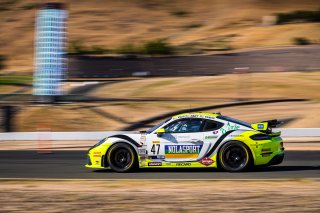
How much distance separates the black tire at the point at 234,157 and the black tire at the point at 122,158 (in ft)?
5.49

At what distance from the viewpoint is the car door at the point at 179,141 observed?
12.8 meters

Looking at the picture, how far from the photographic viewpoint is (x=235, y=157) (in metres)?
12.6

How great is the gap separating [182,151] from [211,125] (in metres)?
0.74

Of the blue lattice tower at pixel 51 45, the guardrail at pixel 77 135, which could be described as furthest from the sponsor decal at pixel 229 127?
the blue lattice tower at pixel 51 45

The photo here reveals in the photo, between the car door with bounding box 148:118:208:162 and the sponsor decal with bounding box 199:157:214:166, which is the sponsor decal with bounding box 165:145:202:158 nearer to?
the car door with bounding box 148:118:208:162

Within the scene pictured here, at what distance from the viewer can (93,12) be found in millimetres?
74000

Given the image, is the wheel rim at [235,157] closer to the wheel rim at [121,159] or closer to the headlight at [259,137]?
the headlight at [259,137]

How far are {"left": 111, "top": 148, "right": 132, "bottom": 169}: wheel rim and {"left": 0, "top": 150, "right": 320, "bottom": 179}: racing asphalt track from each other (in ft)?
0.74

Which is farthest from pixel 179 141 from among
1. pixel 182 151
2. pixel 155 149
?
pixel 155 149

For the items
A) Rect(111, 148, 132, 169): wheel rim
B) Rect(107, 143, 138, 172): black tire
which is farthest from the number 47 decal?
Rect(111, 148, 132, 169): wheel rim

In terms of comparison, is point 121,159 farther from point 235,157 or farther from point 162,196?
point 162,196

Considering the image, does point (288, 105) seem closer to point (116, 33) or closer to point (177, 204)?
point (177, 204)

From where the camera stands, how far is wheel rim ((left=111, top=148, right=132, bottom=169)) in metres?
13.0

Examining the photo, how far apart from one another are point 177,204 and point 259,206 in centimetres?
104
